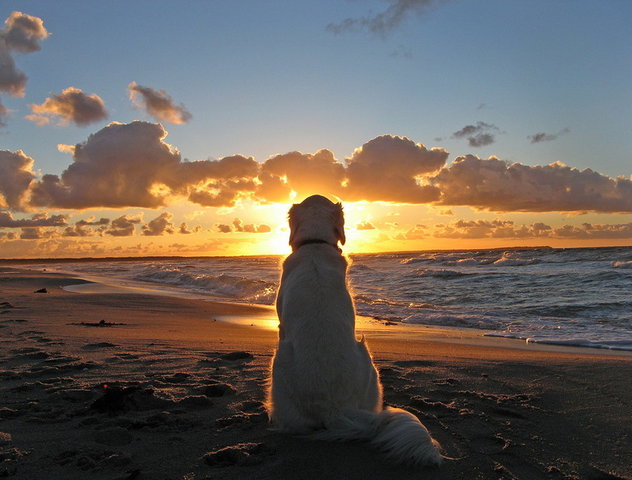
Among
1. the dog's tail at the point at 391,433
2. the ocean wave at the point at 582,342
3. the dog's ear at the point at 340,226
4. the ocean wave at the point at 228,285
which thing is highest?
the dog's ear at the point at 340,226

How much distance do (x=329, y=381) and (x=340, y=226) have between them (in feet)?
6.53

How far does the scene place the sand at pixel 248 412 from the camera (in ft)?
10.1

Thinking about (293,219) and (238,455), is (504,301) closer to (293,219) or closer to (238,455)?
(293,219)

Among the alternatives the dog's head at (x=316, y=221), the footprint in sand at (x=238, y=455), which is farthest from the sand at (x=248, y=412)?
the dog's head at (x=316, y=221)

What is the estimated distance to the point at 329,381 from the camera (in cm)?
324

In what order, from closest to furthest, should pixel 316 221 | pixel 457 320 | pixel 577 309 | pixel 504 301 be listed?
pixel 316 221 < pixel 457 320 < pixel 577 309 < pixel 504 301

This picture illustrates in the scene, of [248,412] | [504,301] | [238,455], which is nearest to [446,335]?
[504,301]

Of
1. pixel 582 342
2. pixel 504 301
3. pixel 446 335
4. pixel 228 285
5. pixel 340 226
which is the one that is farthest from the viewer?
pixel 228 285

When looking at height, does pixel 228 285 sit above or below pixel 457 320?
below

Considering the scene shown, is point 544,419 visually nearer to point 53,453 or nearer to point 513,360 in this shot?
point 513,360

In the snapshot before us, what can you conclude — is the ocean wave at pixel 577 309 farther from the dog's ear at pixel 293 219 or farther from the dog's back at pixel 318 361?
the dog's back at pixel 318 361

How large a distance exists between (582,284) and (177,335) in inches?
701

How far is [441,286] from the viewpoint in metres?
21.4

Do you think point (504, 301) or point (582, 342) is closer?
point (582, 342)
